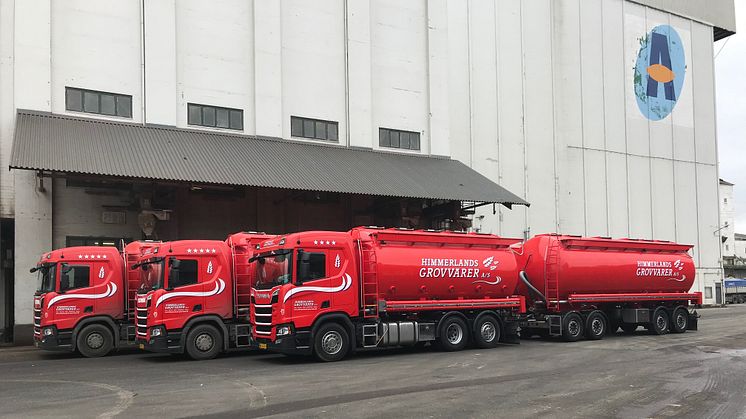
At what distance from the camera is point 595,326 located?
901 inches

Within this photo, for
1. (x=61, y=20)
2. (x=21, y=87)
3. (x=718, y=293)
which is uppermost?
(x=61, y=20)

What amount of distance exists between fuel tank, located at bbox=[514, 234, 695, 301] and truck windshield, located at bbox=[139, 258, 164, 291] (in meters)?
11.6

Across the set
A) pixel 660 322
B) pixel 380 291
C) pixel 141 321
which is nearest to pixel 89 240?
pixel 141 321

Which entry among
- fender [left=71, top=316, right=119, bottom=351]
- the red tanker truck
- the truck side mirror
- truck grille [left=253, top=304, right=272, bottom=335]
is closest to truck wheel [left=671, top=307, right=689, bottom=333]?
the red tanker truck

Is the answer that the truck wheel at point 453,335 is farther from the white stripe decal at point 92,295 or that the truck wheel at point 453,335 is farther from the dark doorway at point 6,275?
the dark doorway at point 6,275

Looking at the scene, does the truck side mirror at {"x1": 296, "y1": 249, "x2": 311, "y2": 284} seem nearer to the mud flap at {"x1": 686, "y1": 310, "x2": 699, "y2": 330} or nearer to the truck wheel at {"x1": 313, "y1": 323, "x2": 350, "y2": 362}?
the truck wheel at {"x1": 313, "y1": 323, "x2": 350, "y2": 362}

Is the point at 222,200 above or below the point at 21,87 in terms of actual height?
below

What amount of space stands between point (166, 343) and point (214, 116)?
1227 cm

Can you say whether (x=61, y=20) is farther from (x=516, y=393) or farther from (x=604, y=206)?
(x=604, y=206)

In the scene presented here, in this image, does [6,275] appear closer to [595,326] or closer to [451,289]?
[451,289]

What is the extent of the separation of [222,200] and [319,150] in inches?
180

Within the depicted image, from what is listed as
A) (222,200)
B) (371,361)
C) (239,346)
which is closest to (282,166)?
(222,200)

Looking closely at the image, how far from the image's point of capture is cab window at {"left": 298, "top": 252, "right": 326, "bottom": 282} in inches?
656

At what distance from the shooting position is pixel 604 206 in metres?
40.9
